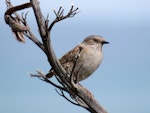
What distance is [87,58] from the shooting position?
823cm

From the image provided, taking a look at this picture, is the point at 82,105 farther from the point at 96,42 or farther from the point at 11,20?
the point at 96,42

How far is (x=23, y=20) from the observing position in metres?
5.00

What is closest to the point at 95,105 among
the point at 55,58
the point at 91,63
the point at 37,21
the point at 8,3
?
the point at 55,58

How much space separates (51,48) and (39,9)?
48 centimetres

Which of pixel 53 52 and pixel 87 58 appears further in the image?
pixel 87 58

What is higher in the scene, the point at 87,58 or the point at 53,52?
the point at 53,52

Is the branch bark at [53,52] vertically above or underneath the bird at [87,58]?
above

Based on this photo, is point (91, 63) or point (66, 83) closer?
point (66, 83)

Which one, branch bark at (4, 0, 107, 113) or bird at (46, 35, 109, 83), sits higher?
branch bark at (4, 0, 107, 113)

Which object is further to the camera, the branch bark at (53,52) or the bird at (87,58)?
the bird at (87,58)

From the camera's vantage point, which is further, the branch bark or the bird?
the bird

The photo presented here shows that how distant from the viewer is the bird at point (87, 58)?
800 cm

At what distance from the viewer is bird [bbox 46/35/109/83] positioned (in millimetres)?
7996

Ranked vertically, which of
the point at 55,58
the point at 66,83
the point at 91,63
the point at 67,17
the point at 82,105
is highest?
the point at 67,17
